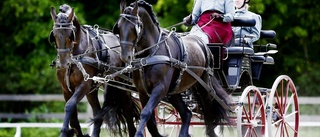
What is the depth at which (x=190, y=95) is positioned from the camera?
436 inches

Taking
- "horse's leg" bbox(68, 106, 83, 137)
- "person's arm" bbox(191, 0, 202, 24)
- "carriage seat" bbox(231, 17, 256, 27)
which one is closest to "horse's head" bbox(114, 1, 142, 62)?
"horse's leg" bbox(68, 106, 83, 137)

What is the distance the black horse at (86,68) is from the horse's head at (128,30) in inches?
29.6

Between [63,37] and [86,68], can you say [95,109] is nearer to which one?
[86,68]

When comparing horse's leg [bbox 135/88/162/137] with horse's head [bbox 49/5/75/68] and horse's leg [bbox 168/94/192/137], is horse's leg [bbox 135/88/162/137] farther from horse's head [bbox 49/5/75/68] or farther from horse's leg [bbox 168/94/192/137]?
horse's head [bbox 49/5/75/68]

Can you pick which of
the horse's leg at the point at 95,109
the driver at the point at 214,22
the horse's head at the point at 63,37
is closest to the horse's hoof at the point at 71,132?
the horse's leg at the point at 95,109

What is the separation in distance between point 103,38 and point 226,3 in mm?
1412

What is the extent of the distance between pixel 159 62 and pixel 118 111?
143 centimetres

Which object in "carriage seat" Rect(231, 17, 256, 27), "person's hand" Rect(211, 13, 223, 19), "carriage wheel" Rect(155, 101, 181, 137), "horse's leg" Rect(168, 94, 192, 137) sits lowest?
"carriage wheel" Rect(155, 101, 181, 137)

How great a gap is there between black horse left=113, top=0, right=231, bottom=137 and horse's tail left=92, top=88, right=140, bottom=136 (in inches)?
26.3

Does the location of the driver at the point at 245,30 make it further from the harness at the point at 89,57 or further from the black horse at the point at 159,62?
the harness at the point at 89,57

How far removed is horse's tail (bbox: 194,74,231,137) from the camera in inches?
422

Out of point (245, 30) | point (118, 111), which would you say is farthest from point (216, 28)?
point (118, 111)

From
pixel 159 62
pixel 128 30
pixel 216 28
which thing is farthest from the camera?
pixel 216 28

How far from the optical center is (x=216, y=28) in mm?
10758
